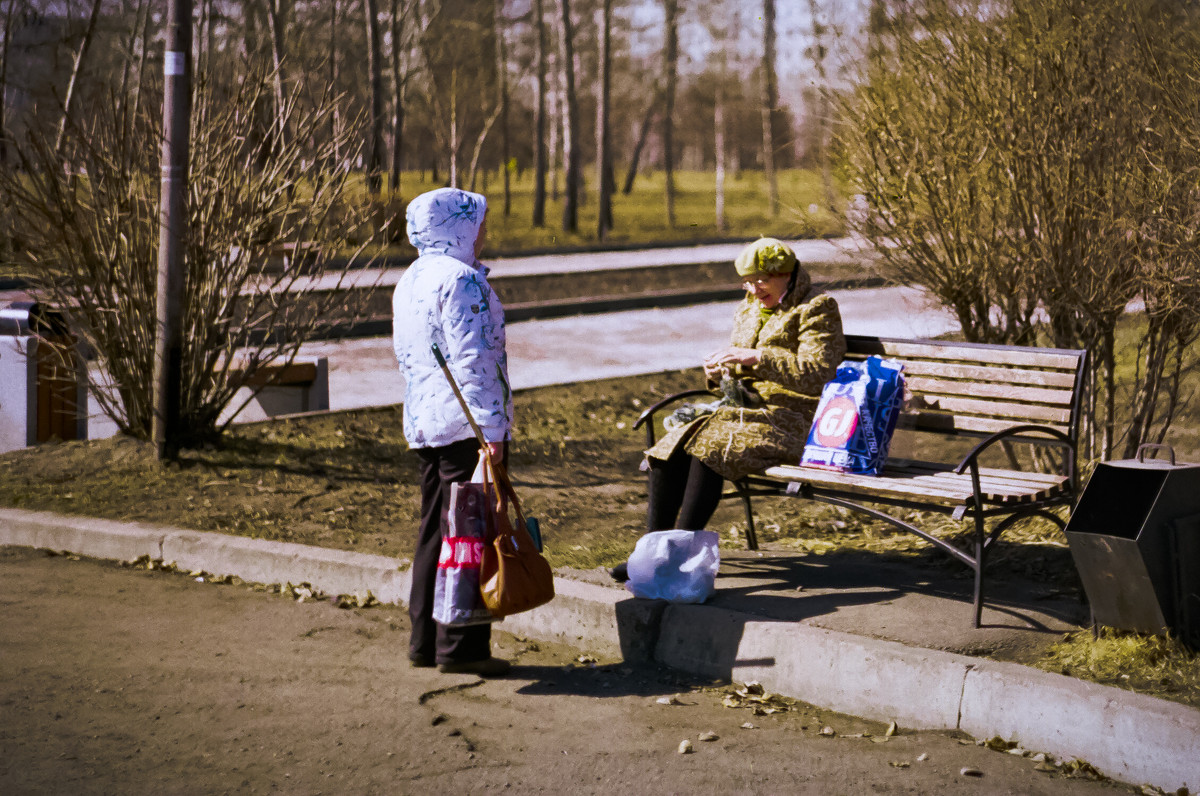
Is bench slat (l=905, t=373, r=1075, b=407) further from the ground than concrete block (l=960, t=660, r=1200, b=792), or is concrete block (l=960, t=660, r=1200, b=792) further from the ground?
bench slat (l=905, t=373, r=1075, b=407)

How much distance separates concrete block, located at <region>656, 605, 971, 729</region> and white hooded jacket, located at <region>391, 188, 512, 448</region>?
1.03m

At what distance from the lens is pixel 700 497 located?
5.45 meters

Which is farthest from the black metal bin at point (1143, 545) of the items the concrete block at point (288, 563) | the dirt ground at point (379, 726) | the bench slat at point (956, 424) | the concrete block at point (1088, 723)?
the concrete block at point (288, 563)

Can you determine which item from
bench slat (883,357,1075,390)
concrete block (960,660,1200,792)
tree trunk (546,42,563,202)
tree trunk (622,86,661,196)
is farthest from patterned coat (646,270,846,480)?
tree trunk (622,86,661,196)

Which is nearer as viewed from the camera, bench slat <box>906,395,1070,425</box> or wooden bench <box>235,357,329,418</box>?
bench slat <box>906,395,1070,425</box>

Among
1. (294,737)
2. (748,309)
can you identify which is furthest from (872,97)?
(294,737)

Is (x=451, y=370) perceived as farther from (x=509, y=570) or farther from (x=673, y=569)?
(x=673, y=569)

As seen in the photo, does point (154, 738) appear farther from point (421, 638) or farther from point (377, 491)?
point (377, 491)

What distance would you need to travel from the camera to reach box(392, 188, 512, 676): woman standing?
4.67 metres

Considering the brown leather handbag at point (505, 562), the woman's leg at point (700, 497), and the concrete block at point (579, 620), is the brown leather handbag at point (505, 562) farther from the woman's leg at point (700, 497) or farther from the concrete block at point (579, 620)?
the woman's leg at point (700, 497)

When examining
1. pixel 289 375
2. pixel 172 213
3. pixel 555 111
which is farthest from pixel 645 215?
pixel 172 213

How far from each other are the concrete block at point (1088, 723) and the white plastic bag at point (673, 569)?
1.22m

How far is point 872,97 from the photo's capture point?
668cm

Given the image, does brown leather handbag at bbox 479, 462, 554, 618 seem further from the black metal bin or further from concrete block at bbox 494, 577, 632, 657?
the black metal bin
